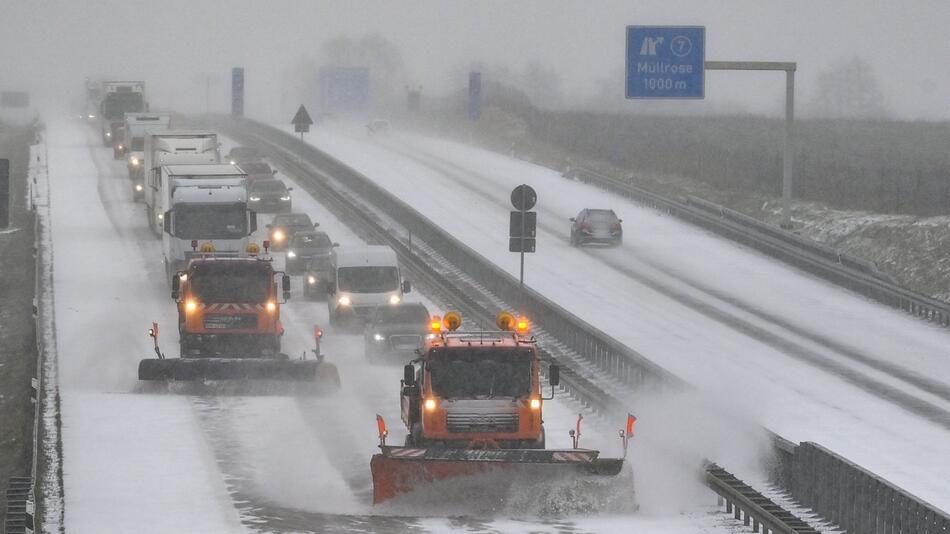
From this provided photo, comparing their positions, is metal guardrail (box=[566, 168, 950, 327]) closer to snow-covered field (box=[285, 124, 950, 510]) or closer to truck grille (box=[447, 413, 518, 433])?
snow-covered field (box=[285, 124, 950, 510])

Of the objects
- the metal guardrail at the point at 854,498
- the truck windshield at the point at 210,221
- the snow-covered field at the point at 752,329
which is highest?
the truck windshield at the point at 210,221

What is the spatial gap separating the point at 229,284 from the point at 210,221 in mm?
9027

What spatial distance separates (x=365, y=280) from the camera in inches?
1508

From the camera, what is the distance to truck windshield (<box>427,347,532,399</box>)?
20.8m

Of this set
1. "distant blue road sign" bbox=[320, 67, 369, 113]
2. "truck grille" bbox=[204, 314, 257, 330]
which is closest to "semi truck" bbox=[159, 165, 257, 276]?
"truck grille" bbox=[204, 314, 257, 330]

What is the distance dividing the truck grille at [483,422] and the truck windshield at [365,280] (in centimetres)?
1766

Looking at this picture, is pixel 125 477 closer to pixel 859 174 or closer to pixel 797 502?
pixel 797 502

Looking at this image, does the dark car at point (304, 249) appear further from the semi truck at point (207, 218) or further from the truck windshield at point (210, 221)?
the truck windshield at point (210, 221)

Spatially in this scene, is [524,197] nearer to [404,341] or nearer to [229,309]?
[404,341]

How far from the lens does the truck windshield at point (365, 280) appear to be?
3825 centimetres

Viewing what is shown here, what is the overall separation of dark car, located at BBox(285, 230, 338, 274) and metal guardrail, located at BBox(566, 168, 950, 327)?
14.5 metres

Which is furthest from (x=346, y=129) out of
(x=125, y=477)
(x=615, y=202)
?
(x=125, y=477)

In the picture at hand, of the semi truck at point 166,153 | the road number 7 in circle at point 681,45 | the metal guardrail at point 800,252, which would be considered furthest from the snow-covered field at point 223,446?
the metal guardrail at point 800,252

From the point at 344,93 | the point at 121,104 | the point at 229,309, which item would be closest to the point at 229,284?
the point at 229,309
